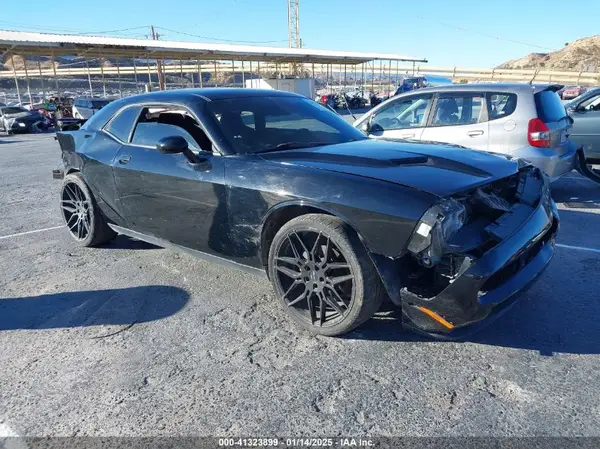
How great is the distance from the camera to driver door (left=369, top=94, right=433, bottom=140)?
6555 millimetres

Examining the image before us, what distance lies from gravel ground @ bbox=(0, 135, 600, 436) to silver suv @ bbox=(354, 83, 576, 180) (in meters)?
2.03

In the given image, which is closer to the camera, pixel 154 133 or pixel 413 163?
pixel 413 163

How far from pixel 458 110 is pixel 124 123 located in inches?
165

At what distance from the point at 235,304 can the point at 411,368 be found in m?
1.42

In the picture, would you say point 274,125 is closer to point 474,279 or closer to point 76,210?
point 474,279

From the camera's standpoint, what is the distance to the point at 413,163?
3.10m

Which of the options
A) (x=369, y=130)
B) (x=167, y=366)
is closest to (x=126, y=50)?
(x=369, y=130)

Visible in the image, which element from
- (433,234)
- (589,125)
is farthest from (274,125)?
(589,125)

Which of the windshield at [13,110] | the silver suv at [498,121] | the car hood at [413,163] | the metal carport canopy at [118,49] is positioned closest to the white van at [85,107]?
the windshield at [13,110]

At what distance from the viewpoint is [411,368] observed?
2.68 meters

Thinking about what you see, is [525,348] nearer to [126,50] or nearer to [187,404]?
[187,404]

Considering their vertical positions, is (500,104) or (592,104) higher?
(500,104)

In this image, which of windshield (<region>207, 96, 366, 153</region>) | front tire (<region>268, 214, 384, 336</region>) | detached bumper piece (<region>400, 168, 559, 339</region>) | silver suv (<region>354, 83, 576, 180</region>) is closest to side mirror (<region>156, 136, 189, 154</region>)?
windshield (<region>207, 96, 366, 153</region>)

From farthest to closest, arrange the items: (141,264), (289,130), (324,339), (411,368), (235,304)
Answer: (141,264) → (289,130) → (235,304) → (324,339) → (411,368)
